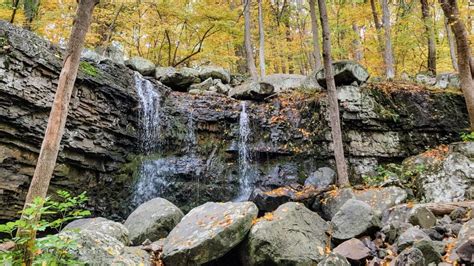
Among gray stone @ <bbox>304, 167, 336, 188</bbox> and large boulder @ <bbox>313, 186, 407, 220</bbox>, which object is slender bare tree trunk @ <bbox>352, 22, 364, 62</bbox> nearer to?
gray stone @ <bbox>304, 167, 336, 188</bbox>

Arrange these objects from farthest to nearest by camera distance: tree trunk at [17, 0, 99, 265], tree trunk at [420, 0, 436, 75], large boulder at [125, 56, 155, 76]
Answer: tree trunk at [420, 0, 436, 75]
large boulder at [125, 56, 155, 76]
tree trunk at [17, 0, 99, 265]

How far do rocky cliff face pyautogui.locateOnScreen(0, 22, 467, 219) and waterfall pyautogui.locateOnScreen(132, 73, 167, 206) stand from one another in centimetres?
7

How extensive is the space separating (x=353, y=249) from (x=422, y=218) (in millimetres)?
1291

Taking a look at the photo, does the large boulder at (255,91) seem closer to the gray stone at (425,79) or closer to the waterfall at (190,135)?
the waterfall at (190,135)

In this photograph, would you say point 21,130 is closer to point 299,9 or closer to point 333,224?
point 333,224

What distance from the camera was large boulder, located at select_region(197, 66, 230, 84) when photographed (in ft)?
42.4

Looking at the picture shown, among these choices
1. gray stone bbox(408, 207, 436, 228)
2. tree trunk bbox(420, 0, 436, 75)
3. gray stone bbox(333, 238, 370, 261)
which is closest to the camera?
gray stone bbox(333, 238, 370, 261)

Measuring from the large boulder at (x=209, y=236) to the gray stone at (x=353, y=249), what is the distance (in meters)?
1.32

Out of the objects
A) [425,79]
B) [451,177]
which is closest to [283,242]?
[451,177]

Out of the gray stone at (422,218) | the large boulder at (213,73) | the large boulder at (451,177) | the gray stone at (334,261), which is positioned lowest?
the gray stone at (334,261)

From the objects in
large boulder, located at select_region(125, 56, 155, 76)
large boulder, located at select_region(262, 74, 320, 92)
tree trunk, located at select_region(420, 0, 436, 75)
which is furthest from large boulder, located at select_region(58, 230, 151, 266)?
tree trunk, located at select_region(420, 0, 436, 75)

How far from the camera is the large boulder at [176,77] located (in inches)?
475

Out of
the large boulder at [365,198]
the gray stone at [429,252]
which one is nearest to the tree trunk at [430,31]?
the large boulder at [365,198]

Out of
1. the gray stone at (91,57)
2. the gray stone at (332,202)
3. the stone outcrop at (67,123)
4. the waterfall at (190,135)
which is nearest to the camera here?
the stone outcrop at (67,123)
